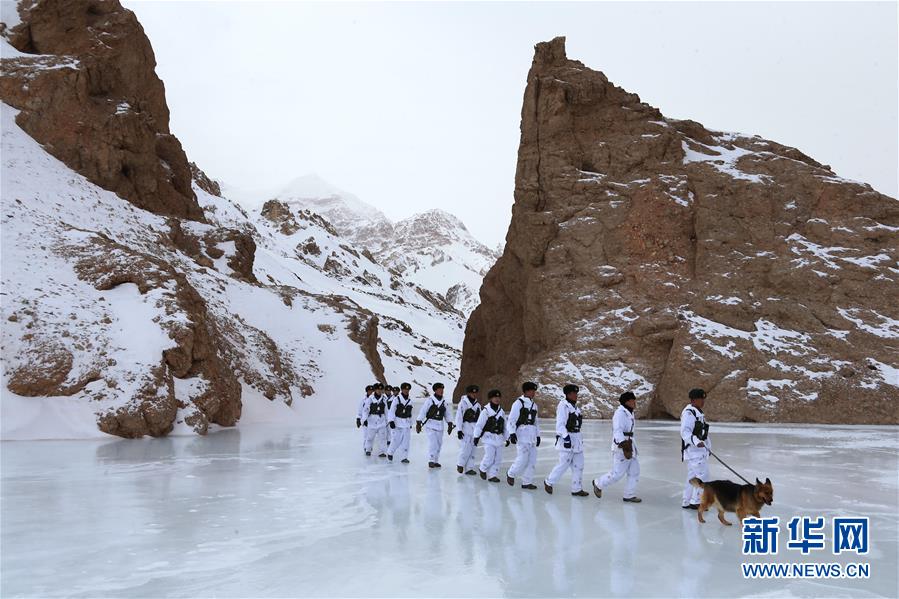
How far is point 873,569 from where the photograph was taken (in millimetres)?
6430

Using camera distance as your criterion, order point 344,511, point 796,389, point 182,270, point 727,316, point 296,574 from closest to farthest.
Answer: point 296,574 → point 344,511 → point 796,389 → point 727,316 → point 182,270

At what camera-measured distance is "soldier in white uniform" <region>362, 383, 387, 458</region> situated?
1673 centimetres

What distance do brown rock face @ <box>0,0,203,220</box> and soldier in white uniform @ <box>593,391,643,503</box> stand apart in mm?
37038

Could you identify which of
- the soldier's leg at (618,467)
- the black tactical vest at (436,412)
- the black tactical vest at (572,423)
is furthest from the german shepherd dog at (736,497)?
the black tactical vest at (436,412)

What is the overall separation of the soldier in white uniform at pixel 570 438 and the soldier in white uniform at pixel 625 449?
63 centimetres

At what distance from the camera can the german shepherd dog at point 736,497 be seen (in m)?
7.98

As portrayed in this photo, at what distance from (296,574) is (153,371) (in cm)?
1761

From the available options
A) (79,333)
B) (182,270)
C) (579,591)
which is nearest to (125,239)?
(182,270)

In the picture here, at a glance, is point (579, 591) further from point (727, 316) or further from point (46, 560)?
point (727, 316)

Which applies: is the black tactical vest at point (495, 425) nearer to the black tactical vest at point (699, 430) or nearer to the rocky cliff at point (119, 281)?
the black tactical vest at point (699, 430)

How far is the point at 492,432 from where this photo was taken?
12.3 m

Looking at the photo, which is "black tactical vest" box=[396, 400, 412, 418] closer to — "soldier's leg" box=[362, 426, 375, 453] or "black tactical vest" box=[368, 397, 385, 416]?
"black tactical vest" box=[368, 397, 385, 416]

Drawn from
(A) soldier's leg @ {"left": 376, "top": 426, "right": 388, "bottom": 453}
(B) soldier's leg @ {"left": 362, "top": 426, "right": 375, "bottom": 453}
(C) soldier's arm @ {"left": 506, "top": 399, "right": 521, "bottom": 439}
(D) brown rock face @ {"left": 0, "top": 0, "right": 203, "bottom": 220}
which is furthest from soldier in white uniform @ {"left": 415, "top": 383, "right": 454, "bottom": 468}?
(D) brown rock face @ {"left": 0, "top": 0, "right": 203, "bottom": 220}

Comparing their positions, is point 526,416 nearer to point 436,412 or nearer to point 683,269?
point 436,412
